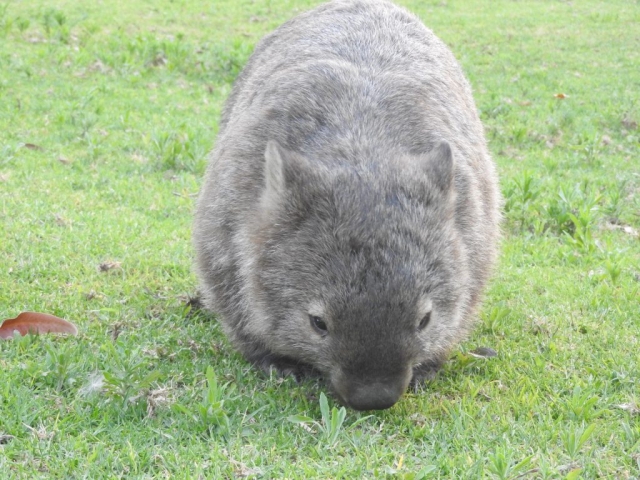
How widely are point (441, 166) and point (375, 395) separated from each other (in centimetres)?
98

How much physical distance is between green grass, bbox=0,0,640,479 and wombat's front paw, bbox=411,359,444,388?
7cm

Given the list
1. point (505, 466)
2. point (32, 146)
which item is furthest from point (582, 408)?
point (32, 146)

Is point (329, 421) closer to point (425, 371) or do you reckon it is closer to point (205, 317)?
point (425, 371)

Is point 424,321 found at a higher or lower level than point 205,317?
higher

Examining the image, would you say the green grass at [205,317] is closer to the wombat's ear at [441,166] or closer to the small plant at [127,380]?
the small plant at [127,380]

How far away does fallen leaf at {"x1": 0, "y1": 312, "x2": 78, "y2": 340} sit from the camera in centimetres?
395

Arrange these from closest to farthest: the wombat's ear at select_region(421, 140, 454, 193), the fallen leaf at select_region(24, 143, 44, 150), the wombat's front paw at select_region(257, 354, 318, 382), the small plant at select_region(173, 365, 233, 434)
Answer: the small plant at select_region(173, 365, 233, 434)
the wombat's ear at select_region(421, 140, 454, 193)
the wombat's front paw at select_region(257, 354, 318, 382)
the fallen leaf at select_region(24, 143, 44, 150)

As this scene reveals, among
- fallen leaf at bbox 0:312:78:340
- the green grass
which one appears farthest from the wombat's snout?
fallen leaf at bbox 0:312:78:340

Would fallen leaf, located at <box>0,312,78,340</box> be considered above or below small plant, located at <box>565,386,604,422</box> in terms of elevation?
below

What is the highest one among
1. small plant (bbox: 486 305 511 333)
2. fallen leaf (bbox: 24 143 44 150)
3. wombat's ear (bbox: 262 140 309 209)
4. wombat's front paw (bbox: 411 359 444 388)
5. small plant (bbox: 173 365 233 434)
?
wombat's ear (bbox: 262 140 309 209)

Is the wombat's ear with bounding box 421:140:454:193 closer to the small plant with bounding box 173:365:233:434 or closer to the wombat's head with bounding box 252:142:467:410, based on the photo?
the wombat's head with bounding box 252:142:467:410

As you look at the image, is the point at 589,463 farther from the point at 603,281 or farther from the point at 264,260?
the point at 603,281

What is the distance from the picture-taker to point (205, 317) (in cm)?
459

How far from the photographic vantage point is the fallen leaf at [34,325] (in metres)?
3.95
